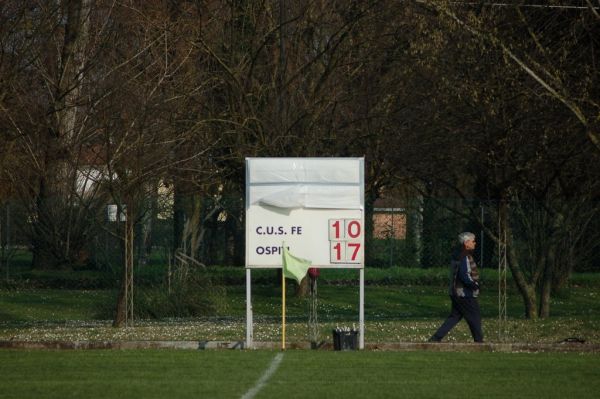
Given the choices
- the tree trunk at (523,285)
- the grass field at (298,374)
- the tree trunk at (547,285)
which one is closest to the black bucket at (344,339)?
the grass field at (298,374)

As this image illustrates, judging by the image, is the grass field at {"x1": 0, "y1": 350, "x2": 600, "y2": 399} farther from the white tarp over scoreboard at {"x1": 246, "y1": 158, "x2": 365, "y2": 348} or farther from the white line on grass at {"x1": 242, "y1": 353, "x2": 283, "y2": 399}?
the white tarp over scoreboard at {"x1": 246, "y1": 158, "x2": 365, "y2": 348}

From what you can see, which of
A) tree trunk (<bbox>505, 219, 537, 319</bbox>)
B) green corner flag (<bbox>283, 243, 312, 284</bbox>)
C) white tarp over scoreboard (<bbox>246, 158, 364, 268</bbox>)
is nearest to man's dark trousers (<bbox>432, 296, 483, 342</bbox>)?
white tarp over scoreboard (<bbox>246, 158, 364, 268</bbox>)

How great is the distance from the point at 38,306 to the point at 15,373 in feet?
58.3

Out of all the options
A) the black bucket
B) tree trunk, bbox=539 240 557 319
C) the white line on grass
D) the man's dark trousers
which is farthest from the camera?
tree trunk, bbox=539 240 557 319

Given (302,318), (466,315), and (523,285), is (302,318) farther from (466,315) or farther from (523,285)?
(466,315)

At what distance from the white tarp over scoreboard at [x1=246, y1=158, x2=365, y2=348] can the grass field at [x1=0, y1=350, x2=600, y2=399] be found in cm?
173

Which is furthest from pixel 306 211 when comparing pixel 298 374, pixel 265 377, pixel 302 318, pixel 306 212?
pixel 302 318

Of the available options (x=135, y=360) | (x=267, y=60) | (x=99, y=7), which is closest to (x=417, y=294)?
(x=267, y=60)

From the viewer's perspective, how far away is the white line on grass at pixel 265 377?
39.4 ft

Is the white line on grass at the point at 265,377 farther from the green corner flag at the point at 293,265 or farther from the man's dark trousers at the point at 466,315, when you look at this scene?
the man's dark trousers at the point at 466,315

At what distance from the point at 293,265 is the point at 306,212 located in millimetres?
891

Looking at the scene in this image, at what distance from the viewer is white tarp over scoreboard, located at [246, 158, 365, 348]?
17.8m

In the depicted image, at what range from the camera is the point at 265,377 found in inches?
532

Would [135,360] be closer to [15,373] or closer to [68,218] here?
[15,373]
